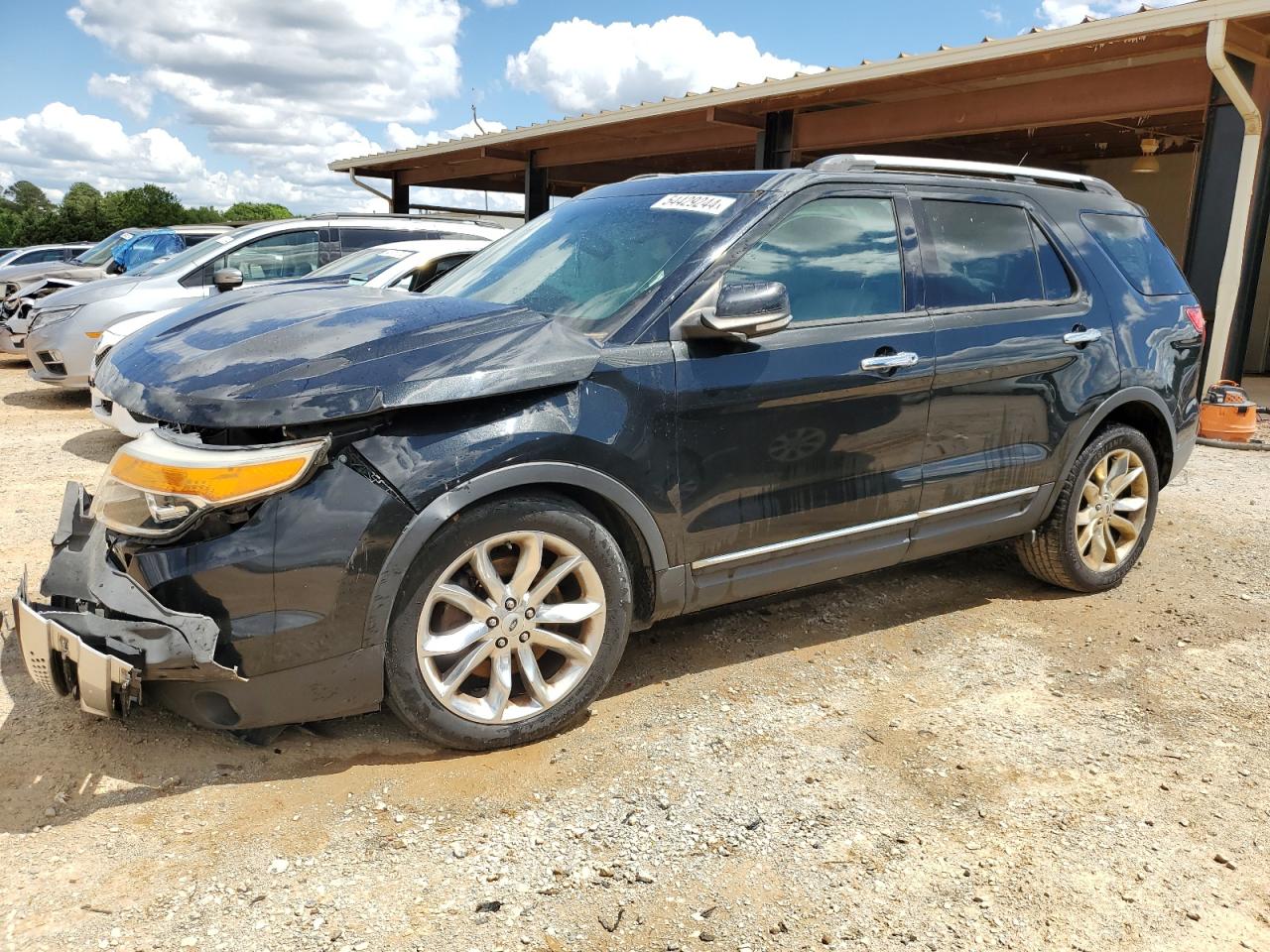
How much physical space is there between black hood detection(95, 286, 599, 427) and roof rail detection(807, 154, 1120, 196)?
4.61 ft

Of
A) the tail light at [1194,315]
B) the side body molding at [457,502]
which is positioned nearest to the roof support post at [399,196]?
the tail light at [1194,315]

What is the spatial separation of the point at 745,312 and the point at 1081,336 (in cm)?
196

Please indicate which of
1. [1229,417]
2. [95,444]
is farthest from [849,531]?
[1229,417]

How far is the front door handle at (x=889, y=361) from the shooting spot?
357 cm

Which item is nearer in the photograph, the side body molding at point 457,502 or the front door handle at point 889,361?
the side body molding at point 457,502

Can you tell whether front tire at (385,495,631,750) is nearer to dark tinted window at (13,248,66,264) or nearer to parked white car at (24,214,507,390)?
parked white car at (24,214,507,390)

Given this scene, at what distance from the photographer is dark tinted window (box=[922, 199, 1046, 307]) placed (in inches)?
153

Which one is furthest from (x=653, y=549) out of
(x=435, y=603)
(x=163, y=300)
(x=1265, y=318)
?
(x=1265, y=318)

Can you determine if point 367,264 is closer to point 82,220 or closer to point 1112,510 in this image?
point 1112,510

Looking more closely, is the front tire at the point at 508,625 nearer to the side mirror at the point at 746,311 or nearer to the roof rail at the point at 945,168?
the side mirror at the point at 746,311

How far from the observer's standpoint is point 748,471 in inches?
131

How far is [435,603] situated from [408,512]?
0.34 meters

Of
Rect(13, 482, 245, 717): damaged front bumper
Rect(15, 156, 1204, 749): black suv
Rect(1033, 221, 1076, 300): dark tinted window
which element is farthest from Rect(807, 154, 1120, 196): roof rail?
Rect(13, 482, 245, 717): damaged front bumper

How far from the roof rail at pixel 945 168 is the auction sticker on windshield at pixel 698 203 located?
0.39 m
